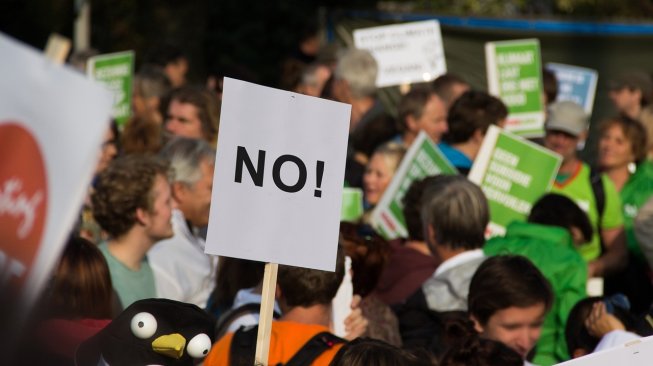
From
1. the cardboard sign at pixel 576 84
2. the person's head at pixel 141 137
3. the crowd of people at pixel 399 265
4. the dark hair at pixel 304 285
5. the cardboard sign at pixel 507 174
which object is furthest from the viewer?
the cardboard sign at pixel 576 84

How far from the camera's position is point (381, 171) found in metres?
6.52

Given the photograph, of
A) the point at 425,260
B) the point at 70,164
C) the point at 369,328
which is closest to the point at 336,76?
the point at 425,260

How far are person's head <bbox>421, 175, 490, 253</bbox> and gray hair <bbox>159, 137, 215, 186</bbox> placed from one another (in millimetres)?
1046

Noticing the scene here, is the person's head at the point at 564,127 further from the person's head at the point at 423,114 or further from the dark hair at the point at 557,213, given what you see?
the dark hair at the point at 557,213

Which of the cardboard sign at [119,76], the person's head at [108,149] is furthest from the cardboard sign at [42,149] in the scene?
the cardboard sign at [119,76]

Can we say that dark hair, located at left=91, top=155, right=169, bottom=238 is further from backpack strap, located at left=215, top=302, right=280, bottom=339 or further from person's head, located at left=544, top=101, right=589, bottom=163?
person's head, located at left=544, top=101, right=589, bottom=163

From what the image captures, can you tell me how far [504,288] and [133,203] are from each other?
4.82ft

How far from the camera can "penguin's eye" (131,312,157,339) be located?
288cm

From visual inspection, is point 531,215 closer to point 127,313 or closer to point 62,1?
point 127,313

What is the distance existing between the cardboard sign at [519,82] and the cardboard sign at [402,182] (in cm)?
234

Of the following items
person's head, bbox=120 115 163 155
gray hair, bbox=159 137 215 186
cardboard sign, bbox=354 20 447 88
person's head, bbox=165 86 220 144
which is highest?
cardboard sign, bbox=354 20 447 88

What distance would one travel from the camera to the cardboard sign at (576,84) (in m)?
9.49

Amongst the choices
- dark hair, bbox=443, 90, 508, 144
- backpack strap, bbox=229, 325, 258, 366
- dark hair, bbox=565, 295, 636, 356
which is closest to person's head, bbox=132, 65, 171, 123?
dark hair, bbox=443, 90, 508, 144

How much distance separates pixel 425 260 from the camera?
5.16 meters
